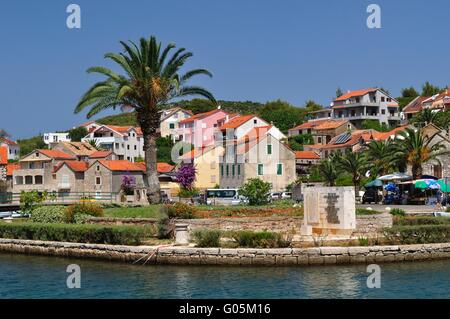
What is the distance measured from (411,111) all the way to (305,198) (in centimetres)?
9804

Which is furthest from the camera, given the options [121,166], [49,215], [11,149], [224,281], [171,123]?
[11,149]

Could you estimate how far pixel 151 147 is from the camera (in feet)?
139

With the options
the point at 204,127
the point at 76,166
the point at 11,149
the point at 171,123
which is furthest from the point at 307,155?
the point at 11,149

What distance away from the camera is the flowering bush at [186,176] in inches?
3125

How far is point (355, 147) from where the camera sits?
94.9 m

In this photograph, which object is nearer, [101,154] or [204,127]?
[101,154]

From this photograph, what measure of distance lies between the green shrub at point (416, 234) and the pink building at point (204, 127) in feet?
258

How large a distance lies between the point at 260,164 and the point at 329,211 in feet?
158

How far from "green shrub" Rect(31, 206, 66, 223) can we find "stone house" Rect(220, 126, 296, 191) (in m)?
40.6

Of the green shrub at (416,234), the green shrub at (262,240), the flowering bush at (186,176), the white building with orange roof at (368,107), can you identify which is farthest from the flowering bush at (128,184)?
the green shrub at (416,234)

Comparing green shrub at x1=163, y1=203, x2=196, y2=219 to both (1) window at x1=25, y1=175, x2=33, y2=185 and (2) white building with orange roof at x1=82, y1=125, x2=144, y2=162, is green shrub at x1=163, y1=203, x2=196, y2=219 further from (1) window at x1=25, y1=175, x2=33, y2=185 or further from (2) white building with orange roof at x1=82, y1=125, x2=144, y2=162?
(2) white building with orange roof at x1=82, y1=125, x2=144, y2=162

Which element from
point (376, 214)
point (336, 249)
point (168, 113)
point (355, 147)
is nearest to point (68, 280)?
point (336, 249)

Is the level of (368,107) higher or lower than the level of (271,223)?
higher

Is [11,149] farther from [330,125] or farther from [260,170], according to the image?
[260,170]
